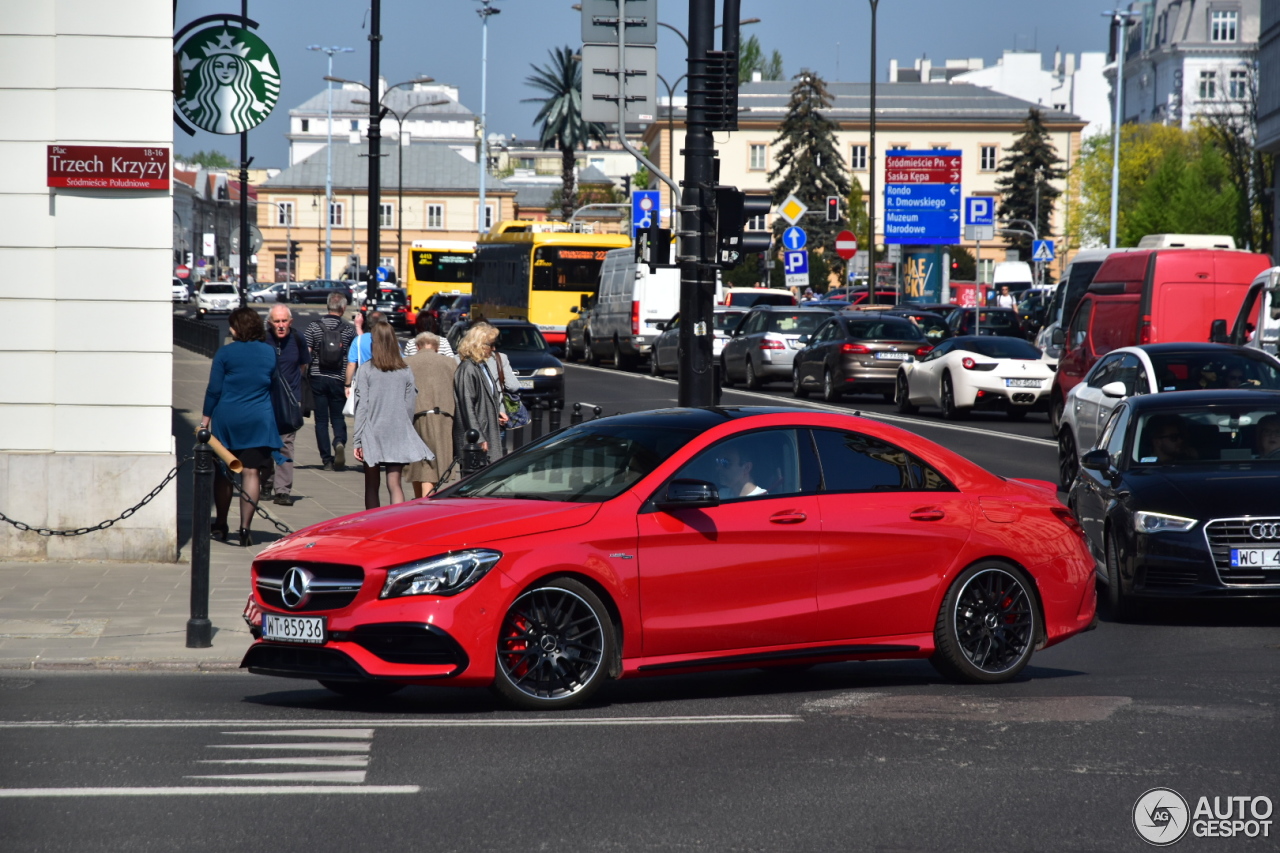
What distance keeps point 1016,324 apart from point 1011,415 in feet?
44.3

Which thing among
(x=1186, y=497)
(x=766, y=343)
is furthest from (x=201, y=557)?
(x=766, y=343)

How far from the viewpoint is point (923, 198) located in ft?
212

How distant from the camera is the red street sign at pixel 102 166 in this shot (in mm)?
12328

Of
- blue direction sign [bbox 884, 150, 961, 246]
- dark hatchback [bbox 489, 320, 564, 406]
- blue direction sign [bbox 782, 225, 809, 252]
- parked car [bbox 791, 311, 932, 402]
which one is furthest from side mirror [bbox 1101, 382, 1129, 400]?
blue direction sign [bbox 884, 150, 961, 246]

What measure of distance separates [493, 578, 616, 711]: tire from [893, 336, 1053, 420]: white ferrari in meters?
21.4

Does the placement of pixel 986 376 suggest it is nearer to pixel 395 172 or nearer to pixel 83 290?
pixel 83 290

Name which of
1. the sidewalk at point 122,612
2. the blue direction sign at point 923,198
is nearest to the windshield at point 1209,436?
the sidewalk at point 122,612

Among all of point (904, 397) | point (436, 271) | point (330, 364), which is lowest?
point (904, 397)

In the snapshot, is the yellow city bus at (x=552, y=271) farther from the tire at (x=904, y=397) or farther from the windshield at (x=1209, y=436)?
the windshield at (x=1209, y=436)

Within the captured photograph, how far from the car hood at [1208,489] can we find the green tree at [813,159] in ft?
328

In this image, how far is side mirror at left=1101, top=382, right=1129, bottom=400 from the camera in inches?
643

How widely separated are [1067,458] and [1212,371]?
6.62ft

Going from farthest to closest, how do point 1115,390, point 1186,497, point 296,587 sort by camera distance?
point 1115,390 < point 1186,497 < point 296,587

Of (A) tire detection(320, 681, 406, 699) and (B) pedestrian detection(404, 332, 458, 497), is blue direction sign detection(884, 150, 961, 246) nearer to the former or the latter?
(B) pedestrian detection(404, 332, 458, 497)
